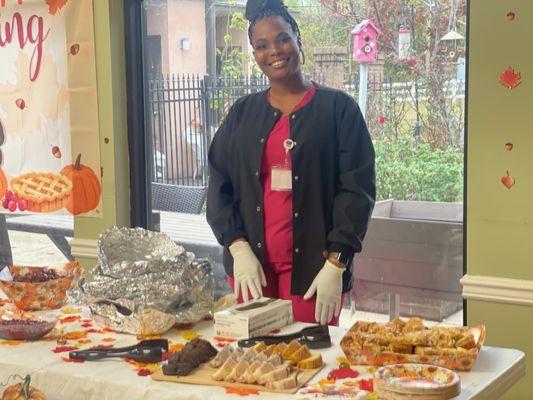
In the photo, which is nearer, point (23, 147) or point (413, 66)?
point (413, 66)

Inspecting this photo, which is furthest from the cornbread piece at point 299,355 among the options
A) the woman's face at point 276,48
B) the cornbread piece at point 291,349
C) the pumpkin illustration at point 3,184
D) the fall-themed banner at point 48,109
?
the pumpkin illustration at point 3,184

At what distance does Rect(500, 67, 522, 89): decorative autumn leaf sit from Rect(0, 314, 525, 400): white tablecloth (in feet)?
3.55

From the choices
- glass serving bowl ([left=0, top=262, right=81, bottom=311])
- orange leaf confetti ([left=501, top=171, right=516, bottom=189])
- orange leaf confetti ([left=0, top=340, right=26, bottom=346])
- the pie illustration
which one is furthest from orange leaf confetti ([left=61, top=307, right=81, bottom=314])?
the pie illustration

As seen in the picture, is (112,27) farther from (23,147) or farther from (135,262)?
(135,262)

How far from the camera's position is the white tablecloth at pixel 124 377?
1.82 metres

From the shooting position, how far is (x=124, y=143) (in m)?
3.90

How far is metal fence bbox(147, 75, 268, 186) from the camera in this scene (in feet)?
12.3

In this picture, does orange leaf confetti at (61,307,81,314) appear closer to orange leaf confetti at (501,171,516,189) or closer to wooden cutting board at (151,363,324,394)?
wooden cutting board at (151,363,324,394)

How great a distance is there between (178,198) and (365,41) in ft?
3.70

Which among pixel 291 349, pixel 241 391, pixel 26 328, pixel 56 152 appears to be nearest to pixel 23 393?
pixel 26 328

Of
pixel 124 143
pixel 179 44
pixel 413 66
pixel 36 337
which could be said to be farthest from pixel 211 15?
pixel 36 337

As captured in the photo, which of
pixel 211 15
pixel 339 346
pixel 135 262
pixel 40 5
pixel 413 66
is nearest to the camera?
pixel 339 346

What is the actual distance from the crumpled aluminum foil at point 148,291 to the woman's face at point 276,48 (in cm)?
61

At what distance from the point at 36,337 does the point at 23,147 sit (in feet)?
6.61
